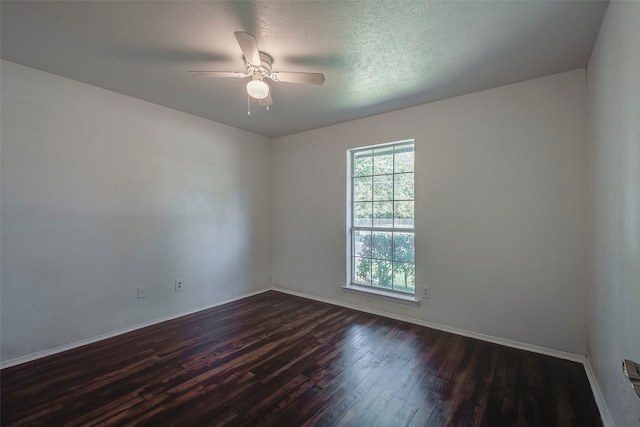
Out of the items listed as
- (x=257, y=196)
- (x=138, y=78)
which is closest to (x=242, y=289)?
(x=257, y=196)

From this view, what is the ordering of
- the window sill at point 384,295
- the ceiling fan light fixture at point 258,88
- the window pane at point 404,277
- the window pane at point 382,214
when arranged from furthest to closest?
the window pane at point 382,214 → the window pane at point 404,277 → the window sill at point 384,295 → the ceiling fan light fixture at point 258,88

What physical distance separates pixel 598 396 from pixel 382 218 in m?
2.35

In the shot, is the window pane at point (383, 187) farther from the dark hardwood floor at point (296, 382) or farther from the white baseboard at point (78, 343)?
the white baseboard at point (78, 343)

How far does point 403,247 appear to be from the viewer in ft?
11.3

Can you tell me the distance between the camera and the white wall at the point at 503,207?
241 centimetres

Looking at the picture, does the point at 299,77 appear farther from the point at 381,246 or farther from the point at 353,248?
the point at 353,248

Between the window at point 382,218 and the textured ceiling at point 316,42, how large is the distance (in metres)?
0.90

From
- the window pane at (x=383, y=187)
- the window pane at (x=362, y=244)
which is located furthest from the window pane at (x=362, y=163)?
the window pane at (x=362, y=244)

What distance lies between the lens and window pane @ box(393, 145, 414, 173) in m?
3.39

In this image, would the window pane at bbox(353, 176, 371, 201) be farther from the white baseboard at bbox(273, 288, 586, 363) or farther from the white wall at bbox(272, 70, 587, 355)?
the white baseboard at bbox(273, 288, 586, 363)

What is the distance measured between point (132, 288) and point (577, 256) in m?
4.30

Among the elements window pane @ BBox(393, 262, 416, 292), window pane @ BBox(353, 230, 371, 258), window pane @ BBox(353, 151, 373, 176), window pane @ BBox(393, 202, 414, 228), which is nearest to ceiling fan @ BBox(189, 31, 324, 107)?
window pane @ BBox(353, 151, 373, 176)

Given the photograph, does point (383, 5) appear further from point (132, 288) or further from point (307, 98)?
point (132, 288)

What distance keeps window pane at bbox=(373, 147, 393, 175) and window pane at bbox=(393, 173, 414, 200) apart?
168 mm
